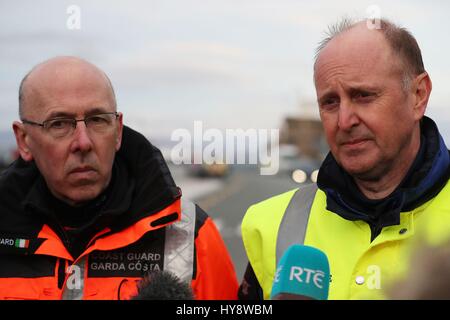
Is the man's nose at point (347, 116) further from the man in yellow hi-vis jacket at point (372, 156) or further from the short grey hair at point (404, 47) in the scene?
the short grey hair at point (404, 47)

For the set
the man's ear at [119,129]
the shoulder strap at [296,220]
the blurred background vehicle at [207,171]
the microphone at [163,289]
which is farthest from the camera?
the blurred background vehicle at [207,171]

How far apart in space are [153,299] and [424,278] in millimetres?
728

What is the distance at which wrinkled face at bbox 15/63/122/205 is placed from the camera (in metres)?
2.89

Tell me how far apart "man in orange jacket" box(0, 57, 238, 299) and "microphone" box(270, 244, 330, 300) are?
1.29m

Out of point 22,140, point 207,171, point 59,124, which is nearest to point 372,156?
point 59,124

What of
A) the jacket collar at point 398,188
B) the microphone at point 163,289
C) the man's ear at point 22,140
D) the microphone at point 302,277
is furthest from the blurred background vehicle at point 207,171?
the microphone at point 302,277

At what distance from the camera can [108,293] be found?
2.82 m

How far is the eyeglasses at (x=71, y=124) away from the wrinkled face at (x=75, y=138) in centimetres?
1

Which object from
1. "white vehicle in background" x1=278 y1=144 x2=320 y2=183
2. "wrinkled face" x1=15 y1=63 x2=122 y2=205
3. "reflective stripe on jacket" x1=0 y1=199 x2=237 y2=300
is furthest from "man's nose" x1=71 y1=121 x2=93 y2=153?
"white vehicle in background" x1=278 y1=144 x2=320 y2=183

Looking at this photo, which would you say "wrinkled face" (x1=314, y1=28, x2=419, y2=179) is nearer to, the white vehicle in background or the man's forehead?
the man's forehead

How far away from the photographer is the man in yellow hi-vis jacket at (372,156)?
2.43m

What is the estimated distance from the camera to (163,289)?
1764 mm

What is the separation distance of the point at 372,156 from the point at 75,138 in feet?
4.32
